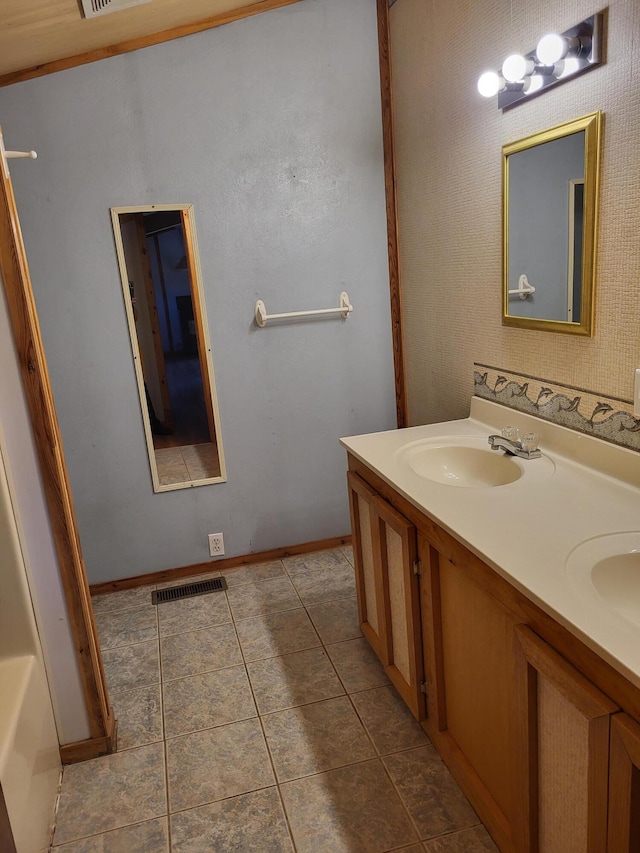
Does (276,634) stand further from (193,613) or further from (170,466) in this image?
(170,466)

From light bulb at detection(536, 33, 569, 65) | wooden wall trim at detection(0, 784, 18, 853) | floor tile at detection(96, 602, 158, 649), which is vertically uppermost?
light bulb at detection(536, 33, 569, 65)

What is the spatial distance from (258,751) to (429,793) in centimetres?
54

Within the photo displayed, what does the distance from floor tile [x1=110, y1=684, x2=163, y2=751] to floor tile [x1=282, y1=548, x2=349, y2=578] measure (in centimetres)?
97

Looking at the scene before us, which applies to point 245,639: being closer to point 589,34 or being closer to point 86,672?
point 86,672

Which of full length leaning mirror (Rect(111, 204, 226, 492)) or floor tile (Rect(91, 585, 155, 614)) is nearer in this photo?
full length leaning mirror (Rect(111, 204, 226, 492))

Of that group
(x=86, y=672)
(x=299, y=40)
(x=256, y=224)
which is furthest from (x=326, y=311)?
(x=86, y=672)

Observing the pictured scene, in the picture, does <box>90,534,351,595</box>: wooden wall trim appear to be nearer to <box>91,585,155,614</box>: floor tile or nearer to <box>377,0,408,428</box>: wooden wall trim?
<box>91,585,155,614</box>: floor tile

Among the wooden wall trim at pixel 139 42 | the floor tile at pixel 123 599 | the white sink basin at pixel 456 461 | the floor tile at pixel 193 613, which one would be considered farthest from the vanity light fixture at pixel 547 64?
the floor tile at pixel 123 599

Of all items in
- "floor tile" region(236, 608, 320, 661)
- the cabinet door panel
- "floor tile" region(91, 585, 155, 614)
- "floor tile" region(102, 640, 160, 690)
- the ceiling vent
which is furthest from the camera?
"floor tile" region(91, 585, 155, 614)

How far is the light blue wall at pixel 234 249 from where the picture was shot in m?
2.68

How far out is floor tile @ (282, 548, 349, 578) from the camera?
315 cm

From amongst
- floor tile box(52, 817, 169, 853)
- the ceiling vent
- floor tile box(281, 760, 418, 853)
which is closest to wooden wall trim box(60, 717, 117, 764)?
floor tile box(52, 817, 169, 853)

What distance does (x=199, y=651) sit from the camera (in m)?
2.54

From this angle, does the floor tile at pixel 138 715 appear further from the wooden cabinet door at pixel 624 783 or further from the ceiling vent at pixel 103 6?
the ceiling vent at pixel 103 6
